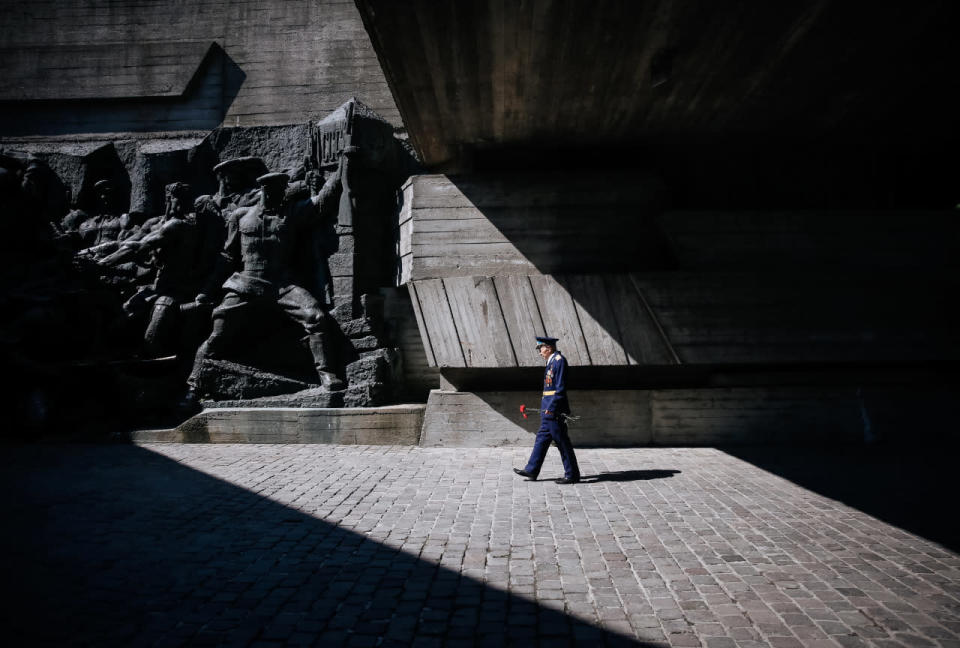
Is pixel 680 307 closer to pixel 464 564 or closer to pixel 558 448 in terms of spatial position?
pixel 558 448

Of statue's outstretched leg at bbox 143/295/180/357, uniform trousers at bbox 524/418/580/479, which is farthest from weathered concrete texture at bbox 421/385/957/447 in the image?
statue's outstretched leg at bbox 143/295/180/357

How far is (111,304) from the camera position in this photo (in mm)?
10539

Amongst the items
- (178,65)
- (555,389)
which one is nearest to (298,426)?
(555,389)

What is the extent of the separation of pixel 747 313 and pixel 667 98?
10.3 ft

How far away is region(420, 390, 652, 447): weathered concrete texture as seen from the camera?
26.7 ft

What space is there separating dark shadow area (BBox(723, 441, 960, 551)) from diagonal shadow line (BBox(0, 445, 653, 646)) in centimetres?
337

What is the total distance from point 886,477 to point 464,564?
506 centimetres

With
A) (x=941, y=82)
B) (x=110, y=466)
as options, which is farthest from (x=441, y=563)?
(x=941, y=82)

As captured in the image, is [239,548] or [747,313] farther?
[747,313]

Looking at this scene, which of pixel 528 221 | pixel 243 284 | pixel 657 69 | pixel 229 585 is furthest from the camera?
pixel 243 284

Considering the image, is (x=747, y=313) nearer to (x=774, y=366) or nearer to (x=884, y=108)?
(x=774, y=366)

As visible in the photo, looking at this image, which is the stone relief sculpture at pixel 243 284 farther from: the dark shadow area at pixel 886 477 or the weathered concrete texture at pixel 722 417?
the dark shadow area at pixel 886 477

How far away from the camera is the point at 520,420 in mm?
8203

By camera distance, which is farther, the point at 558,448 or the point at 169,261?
the point at 169,261
